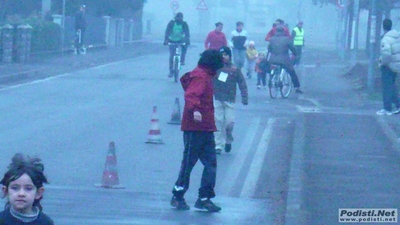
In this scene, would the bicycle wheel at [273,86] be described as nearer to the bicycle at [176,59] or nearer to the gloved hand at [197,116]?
the bicycle at [176,59]

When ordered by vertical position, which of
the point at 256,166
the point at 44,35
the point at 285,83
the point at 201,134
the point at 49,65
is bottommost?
the point at 256,166

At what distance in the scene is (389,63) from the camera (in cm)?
1605

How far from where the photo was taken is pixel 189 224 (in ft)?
25.4

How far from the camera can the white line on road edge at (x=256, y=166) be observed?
9.38 meters

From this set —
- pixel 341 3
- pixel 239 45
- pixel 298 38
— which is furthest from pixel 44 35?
pixel 341 3

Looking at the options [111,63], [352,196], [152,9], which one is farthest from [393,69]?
[152,9]

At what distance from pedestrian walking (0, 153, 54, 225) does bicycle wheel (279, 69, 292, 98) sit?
53.5ft

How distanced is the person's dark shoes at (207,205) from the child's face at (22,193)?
440cm

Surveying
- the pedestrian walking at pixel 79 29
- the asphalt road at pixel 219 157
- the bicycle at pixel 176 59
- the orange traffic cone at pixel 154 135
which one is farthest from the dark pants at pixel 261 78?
the pedestrian walking at pixel 79 29

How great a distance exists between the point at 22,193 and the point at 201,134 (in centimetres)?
442

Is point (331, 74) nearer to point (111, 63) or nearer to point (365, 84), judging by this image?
point (365, 84)

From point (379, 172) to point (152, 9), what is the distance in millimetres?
91643

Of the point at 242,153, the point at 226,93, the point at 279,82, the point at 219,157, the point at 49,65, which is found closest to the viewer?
the point at 226,93

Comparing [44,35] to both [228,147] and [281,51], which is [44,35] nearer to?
[281,51]
